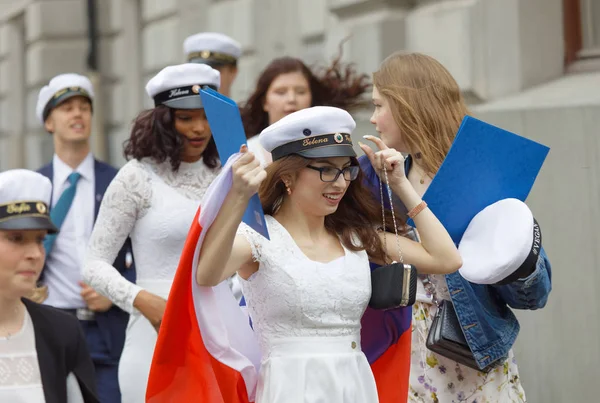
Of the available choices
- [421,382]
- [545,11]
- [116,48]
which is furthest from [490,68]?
[116,48]

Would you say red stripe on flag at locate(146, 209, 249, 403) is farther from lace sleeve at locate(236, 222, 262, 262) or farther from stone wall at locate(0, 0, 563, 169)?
stone wall at locate(0, 0, 563, 169)

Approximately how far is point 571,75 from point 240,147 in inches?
156

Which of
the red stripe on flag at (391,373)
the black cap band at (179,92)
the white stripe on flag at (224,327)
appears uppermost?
the black cap band at (179,92)

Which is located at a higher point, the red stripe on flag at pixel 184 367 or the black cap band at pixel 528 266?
the black cap band at pixel 528 266

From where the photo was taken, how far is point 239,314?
149 inches

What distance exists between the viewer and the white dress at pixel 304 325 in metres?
3.63

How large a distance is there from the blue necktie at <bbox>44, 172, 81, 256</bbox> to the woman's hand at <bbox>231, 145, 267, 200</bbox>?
2.77 meters

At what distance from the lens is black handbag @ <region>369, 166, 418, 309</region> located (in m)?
3.65

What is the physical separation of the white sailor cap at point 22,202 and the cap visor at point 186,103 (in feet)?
3.58

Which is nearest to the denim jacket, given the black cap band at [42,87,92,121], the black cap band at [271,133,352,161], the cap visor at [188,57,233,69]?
the black cap band at [271,133,352,161]

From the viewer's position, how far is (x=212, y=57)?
6.85 meters

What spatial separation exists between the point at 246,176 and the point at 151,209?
182 centimetres

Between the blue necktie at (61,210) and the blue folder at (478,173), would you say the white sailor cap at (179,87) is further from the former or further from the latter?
the blue folder at (478,173)

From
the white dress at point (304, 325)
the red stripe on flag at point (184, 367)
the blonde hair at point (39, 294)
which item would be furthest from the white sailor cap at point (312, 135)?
the blonde hair at point (39, 294)
